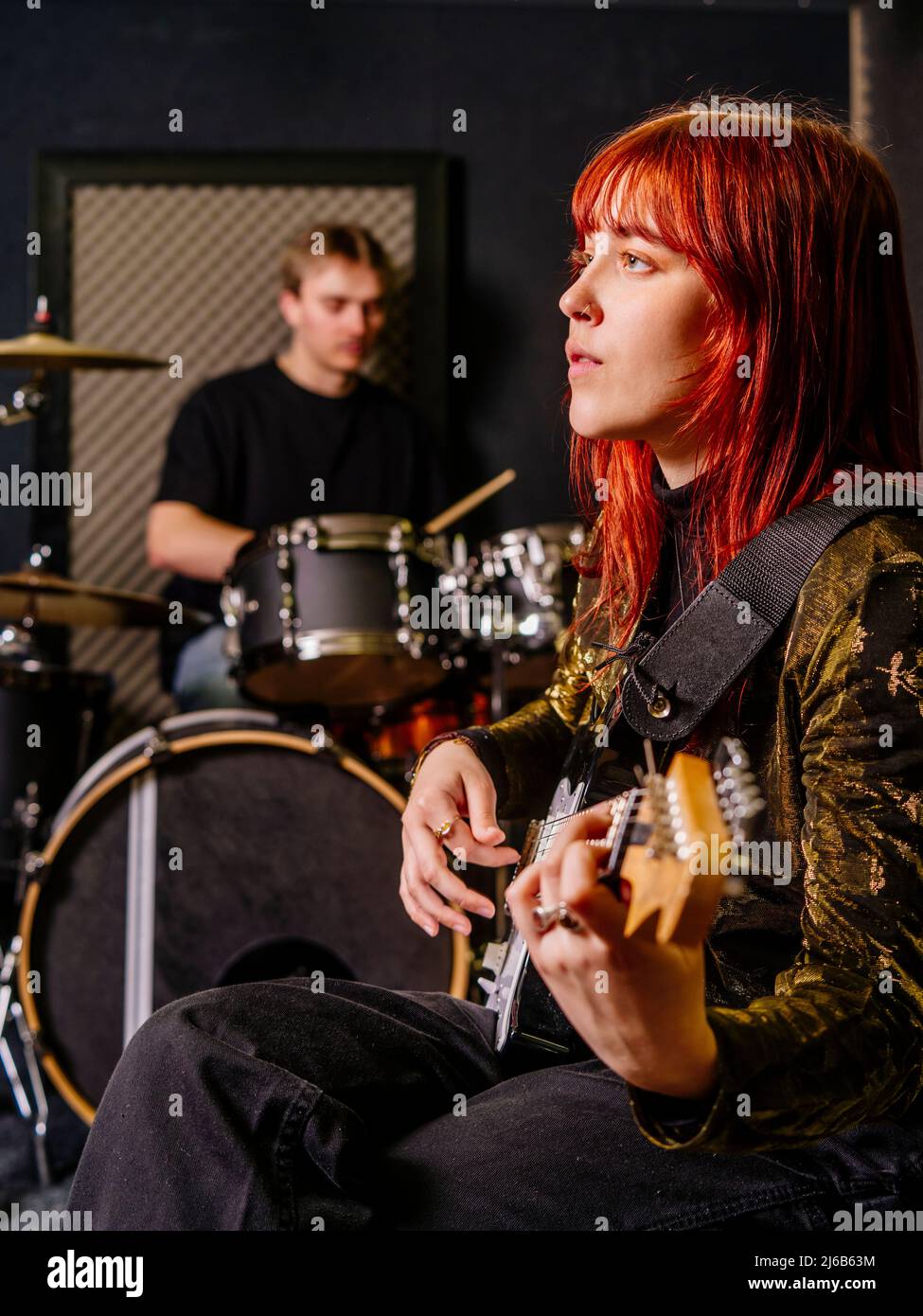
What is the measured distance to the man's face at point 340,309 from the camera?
139 inches

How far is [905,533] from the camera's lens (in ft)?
3.48

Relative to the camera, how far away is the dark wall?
3863 mm

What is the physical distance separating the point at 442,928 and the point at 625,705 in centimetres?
156

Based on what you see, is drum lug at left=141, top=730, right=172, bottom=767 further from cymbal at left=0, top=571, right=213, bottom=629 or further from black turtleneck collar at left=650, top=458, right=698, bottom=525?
black turtleneck collar at left=650, top=458, right=698, bottom=525

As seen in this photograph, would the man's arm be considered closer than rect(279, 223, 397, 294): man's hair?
Yes

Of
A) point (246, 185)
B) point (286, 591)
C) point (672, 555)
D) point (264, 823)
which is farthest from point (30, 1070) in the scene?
point (246, 185)

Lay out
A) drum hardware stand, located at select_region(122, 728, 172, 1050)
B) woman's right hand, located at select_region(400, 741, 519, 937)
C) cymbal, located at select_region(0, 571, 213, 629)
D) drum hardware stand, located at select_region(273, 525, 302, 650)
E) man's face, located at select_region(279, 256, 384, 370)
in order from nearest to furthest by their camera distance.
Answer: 1. woman's right hand, located at select_region(400, 741, 519, 937)
2. drum hardware stand, located at select_region(273, 525, 302, 650)
3. drum hardware stand, located at select_region(122, 728, 172, 1050)
4. cymbal, located at select_region(0, 571, 213, 629)
5. man's face, located at select_region(279, 256, 384, 370)

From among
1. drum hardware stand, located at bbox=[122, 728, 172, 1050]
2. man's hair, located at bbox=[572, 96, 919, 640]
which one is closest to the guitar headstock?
man's hair, located at bbox=[572, 96, 919, 640]

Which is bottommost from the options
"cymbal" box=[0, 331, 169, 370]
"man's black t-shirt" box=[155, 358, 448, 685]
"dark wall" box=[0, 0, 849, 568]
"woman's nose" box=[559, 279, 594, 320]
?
"woman's nose" box=[559, 279, 594, 320]

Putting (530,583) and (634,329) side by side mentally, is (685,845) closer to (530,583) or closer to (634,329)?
(634,329)

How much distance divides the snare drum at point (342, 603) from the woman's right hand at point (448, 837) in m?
1.18

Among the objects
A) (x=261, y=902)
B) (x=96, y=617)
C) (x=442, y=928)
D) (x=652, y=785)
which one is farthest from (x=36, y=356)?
(x=652, y=785)

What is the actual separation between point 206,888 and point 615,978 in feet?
6.59
